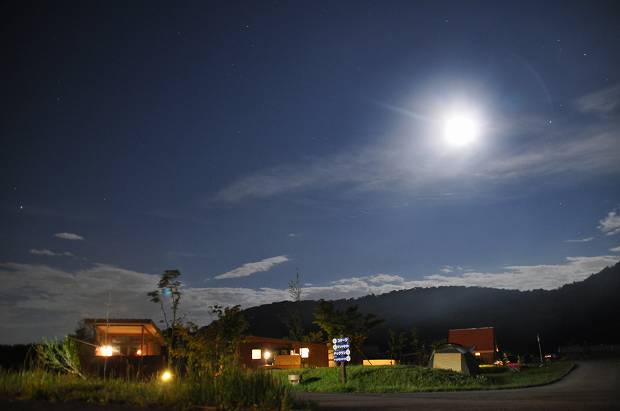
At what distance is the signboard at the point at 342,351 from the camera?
27.2 metres

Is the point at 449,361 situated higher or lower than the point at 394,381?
higher

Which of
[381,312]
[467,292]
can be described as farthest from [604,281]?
Result: [381,312]

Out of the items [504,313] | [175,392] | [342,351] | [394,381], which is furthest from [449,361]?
[504,313]

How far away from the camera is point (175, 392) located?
998cm

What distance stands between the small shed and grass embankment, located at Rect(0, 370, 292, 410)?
92.9ft

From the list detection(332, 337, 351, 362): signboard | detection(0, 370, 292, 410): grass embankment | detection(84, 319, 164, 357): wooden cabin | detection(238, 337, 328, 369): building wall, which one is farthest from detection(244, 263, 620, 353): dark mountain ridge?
detection(0, 370, 292, 410): grass embankment

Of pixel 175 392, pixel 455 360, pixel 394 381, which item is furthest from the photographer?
pixel 455 360

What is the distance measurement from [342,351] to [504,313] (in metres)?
107

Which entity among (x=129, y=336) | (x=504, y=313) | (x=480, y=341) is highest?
(x=504, y=313)

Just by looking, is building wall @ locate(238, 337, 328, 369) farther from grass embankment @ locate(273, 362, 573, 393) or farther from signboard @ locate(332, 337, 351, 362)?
signboard @ locate(332, 337, 351, 362)

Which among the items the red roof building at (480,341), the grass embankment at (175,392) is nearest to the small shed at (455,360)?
the red roof building at (480,341)

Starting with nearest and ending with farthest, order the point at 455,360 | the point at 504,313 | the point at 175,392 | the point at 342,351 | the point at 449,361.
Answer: the point at 175,392
the point at 342,351
the point at 455,360
the point at 449,361
the point at 504,313

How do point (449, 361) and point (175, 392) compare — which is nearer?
point (175, 392)

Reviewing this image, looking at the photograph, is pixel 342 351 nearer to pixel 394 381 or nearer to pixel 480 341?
pixel 394 381
